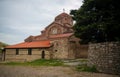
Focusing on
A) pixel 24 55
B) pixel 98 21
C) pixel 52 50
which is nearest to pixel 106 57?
pixel 98 21

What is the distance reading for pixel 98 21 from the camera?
21.9 m

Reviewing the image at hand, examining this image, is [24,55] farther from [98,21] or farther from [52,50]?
[98,21]

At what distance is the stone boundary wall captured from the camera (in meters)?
15.9

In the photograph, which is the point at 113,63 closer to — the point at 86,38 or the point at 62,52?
the point at 86,38

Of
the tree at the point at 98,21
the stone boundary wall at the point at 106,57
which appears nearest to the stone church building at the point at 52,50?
the tree at the point at 98,21

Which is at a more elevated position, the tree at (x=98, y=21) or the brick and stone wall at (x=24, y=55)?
the tree at (x=98, y=21)

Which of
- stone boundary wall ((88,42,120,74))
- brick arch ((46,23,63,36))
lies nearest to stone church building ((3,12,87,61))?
brick arch ((46,23,63,36))

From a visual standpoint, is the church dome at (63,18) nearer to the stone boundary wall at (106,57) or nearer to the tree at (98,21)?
the tree at (98,21)

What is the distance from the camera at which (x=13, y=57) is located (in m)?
45.2

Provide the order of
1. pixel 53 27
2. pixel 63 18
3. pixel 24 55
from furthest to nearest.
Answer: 1. pixel 63 18
2. pixel 53 27
3. pixel 24 55

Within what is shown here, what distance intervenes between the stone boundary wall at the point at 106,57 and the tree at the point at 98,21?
2.19 metres

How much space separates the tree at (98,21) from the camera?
18420 mm

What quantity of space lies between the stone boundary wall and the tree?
219 cm

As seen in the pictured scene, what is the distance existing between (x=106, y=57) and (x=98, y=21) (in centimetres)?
622
